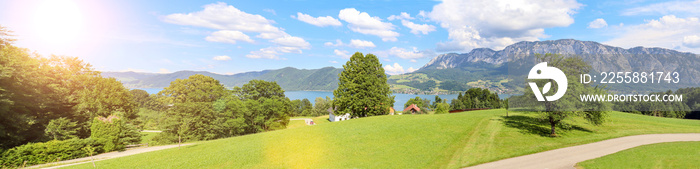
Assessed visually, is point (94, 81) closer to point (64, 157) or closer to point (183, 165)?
point (64, 157)

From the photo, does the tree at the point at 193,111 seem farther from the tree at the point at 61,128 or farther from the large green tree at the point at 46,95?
the tree at the point at 61,128

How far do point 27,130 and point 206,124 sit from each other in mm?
19108

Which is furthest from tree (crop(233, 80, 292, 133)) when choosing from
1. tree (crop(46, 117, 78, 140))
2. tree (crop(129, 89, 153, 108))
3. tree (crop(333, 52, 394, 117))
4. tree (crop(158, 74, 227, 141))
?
tree (crop(129, 89, 153, 108))

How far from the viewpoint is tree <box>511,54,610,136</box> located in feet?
68.3

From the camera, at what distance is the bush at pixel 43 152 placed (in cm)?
1845

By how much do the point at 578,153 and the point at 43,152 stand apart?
141 ft

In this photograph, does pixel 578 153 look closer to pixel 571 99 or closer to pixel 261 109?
pixel 571 99

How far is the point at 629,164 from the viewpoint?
14.3 metres

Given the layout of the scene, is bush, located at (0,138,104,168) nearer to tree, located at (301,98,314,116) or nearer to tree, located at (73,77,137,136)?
tree, located at (73,77,137,136)

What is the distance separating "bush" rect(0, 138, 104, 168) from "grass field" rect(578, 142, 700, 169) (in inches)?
1599

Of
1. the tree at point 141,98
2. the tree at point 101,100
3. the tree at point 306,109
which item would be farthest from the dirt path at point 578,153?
the tree at point 141,98

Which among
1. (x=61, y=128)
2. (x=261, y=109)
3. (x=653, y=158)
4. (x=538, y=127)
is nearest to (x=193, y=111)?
(x=261, y=109)

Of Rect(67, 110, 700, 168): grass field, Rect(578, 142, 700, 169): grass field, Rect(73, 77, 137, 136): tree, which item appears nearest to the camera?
Rect(578, 142, 700, 169): grass field

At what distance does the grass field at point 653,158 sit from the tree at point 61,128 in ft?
155
